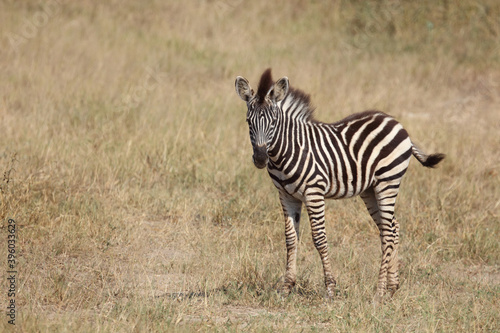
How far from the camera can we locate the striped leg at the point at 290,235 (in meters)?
6.34

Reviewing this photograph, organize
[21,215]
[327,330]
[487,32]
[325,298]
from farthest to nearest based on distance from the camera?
[487,32] → [21,215] → [325,298] → [327,330]

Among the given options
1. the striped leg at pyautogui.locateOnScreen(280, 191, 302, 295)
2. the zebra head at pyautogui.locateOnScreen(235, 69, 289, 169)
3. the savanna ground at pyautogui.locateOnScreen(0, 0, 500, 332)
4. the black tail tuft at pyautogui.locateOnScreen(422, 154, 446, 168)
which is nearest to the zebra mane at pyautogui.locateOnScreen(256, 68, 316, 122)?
the zebra head at pyautogui.locateOnScreen(235, 69, 289, 169)

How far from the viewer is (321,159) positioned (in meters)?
6.25

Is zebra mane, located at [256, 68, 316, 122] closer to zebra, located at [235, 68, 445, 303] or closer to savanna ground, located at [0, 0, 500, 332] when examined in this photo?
zebra, located at [235, 68, 445, 303]

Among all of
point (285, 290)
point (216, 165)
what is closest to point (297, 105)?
point (285, 290)

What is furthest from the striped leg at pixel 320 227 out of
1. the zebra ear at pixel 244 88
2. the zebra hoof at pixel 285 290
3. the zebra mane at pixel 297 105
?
the zebra ear at pixel 244 88

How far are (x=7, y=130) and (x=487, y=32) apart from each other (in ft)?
35.9

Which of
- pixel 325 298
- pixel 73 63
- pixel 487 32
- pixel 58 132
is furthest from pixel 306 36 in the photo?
pixel 325 298

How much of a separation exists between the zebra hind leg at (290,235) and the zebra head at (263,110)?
0.78m

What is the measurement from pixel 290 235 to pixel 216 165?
339 centimetres

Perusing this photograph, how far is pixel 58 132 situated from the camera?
33.3 feet

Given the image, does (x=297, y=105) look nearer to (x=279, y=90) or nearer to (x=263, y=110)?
(x=279, y=90)

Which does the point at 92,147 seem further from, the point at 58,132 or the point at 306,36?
the point at 306,36

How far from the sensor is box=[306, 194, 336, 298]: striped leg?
6047 mm
